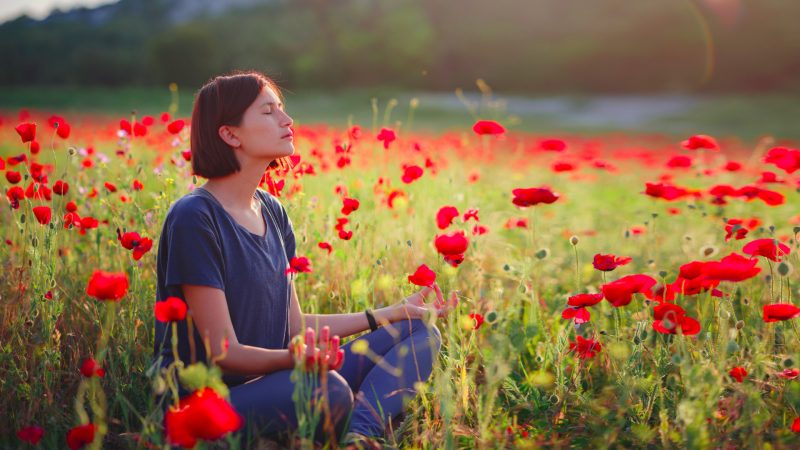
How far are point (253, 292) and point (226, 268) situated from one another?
129mm

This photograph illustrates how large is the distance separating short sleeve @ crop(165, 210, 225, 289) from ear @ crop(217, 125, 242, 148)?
Answer: 295 millimetres

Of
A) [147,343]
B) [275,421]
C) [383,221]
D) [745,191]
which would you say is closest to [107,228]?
[147,343]

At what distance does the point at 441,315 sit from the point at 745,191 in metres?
1.38

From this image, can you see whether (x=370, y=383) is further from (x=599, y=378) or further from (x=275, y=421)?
(x=599, y=378)

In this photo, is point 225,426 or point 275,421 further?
point 275,421

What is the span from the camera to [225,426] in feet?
3.91

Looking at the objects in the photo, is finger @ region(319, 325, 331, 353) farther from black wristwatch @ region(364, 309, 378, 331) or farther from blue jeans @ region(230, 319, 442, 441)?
black wristwatch @ region(364, 309, 378, 331)

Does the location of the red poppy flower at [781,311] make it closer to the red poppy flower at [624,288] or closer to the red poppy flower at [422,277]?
the red poppy flower at [624,288]

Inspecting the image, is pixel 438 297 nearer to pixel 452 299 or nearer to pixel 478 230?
pixel 452 299

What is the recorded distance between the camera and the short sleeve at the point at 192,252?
1802 millimetres

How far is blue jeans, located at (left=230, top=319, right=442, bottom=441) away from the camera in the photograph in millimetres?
1912

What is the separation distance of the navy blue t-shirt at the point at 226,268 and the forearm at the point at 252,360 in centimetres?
16

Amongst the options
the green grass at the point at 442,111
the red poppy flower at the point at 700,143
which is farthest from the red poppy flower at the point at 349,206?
the green grass at the point at 442,111

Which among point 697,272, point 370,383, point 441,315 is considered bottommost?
point 370,383
